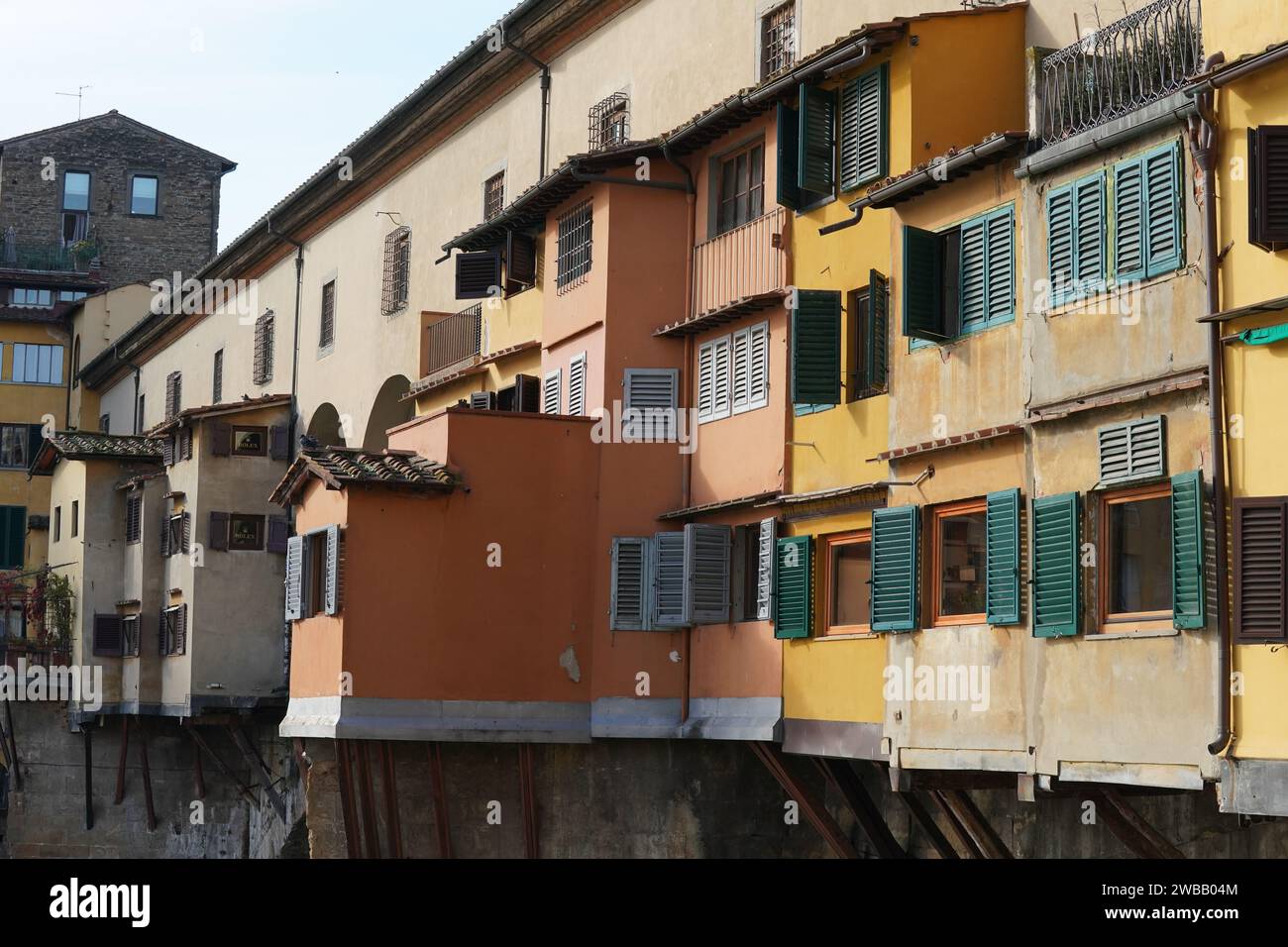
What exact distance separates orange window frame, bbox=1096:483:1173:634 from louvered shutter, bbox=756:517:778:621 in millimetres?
5321

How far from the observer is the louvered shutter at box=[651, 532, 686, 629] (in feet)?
70.8

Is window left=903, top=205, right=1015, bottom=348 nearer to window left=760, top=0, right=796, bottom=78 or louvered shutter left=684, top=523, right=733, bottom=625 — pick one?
louvered shutter left=684, top=523, right=733, bottom=625

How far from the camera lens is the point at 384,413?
113 feet

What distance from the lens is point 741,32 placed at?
23.9 metres

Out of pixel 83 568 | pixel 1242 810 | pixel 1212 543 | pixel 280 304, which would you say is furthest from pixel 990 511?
pixel 83 568

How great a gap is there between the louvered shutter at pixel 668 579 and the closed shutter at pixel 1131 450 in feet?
23.6

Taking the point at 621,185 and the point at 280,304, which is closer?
the point at 621,185

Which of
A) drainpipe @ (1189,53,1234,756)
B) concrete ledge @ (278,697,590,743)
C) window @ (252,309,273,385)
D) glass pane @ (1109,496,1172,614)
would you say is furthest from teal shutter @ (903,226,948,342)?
window @ (252,309,273,385)

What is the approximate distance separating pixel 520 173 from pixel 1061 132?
14.3m

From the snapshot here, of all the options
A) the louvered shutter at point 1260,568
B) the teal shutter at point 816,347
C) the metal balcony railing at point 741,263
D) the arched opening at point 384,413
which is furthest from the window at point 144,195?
the louvered shutter at point 1260,568

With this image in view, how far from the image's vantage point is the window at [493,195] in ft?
98.2

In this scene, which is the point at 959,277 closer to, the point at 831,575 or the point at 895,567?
the point at 895,567

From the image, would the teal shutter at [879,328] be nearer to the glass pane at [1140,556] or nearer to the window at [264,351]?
the glass pane at [1140,556]
